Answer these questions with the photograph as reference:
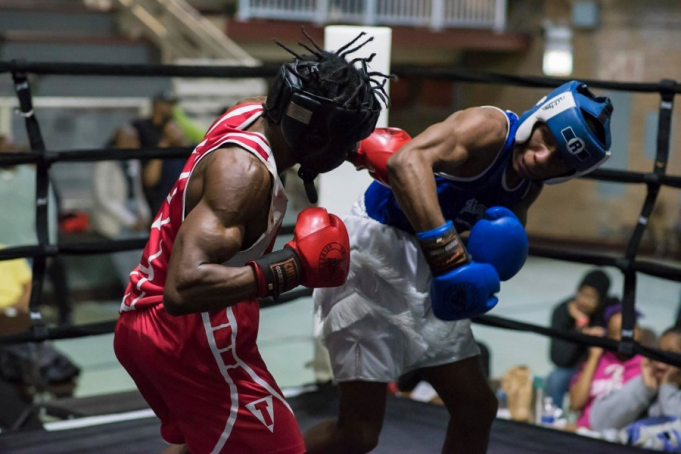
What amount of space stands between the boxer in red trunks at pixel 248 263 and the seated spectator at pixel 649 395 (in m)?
1.75

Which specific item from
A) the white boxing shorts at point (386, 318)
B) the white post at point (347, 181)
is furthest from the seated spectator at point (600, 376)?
the white boxing shorts at point (386, 318)

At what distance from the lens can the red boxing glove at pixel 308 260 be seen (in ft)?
5.83

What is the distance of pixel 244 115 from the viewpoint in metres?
1.93

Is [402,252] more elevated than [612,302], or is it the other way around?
[402,252]

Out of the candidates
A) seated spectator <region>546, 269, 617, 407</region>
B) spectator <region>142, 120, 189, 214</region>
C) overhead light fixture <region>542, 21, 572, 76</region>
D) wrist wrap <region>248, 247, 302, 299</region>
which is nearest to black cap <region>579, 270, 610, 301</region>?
seated spectator <region>546, 269, 617, 407</region>

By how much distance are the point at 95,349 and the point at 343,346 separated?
11.9 ft

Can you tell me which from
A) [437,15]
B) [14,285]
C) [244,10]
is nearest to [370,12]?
[437,15]

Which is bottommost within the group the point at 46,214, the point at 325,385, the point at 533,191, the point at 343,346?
the point at 325,385

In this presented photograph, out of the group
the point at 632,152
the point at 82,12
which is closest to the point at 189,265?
the point at 82,12

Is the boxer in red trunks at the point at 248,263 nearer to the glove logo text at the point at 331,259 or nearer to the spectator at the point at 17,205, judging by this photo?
the glove logo text at the point at 331,259

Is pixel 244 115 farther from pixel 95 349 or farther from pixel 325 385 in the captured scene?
pixel 95 349

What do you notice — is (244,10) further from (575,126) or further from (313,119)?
(313,119)

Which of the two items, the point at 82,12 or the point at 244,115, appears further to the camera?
the point at 82,12

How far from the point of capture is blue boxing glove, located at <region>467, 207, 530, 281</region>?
1.97 metres
